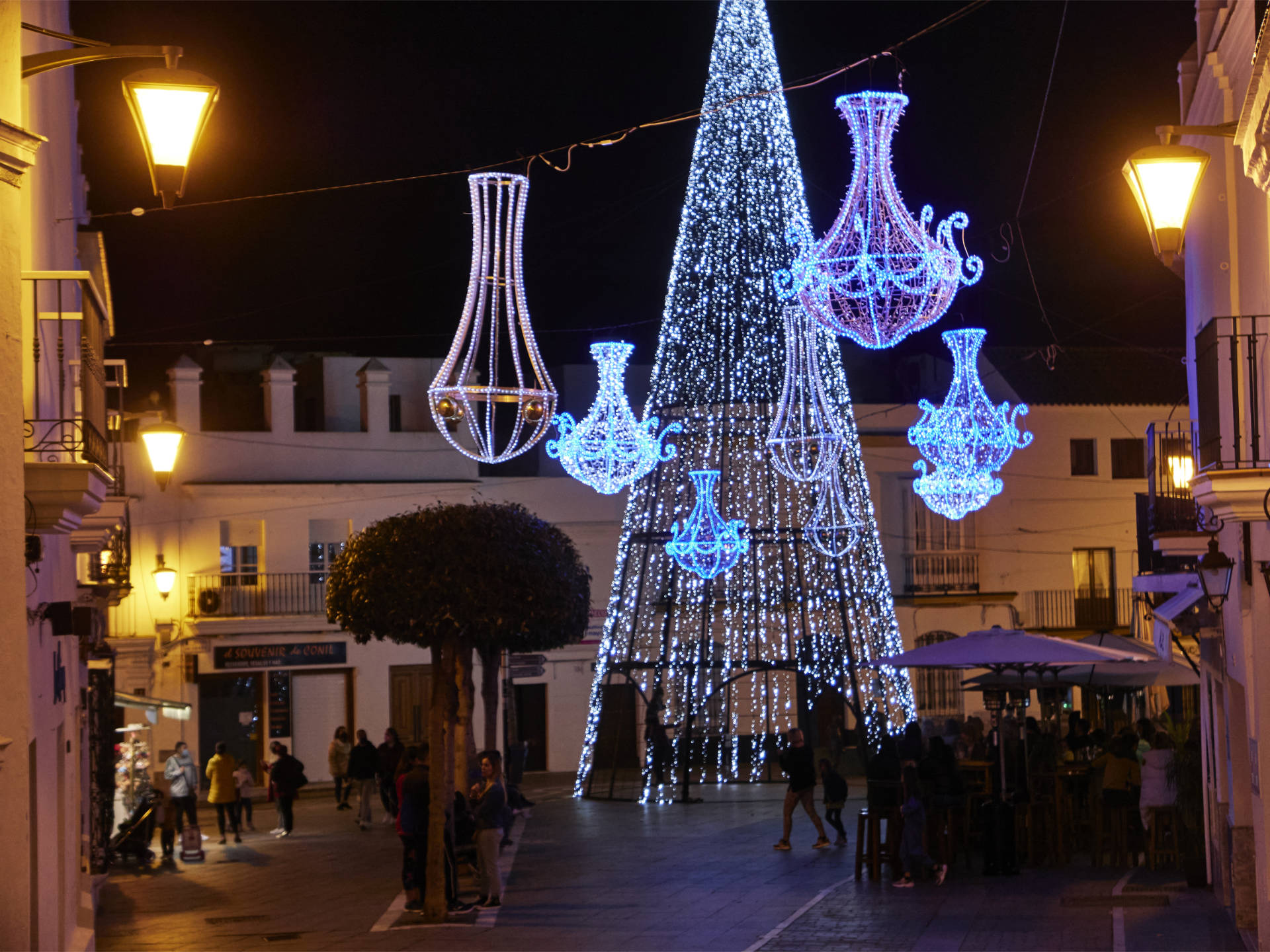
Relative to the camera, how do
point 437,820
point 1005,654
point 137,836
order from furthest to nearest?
1. point 137,836
2. point 1005,654
3. point 437,820

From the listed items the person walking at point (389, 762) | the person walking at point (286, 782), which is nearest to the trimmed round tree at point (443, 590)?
the person walking at point (389, 762)

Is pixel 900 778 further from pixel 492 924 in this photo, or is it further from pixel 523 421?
pixel 523 421

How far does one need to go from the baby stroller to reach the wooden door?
13.2 meters

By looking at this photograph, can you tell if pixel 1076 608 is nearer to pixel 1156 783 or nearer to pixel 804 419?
pixel 804 419

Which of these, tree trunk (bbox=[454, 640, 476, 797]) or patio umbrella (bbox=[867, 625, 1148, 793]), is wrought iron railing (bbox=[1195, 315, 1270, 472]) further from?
tree trunk (bbox=[454, 640, 476, 797])

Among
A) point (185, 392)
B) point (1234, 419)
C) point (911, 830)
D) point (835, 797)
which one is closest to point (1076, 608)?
point (835, 797)

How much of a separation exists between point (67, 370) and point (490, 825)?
20.2 ft

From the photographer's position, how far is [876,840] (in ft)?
52.0

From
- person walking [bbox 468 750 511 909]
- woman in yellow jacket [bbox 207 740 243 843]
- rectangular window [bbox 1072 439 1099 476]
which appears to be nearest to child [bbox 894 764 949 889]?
person walking [bbox 468 750 511 909]

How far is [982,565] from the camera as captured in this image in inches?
1453

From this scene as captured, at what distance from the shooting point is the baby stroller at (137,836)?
64.7 ft

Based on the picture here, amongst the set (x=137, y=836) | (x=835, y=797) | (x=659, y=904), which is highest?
(x=835, y=797)

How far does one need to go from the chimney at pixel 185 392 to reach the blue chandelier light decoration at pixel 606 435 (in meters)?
14.3

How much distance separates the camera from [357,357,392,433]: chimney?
3444 cm
